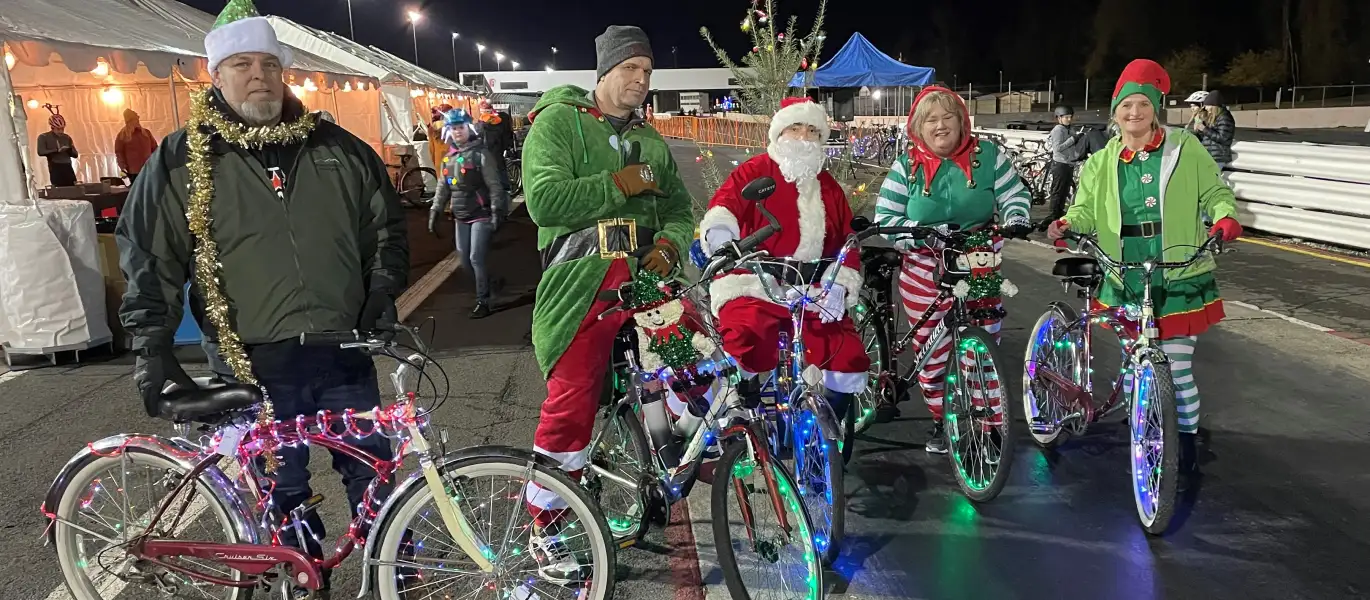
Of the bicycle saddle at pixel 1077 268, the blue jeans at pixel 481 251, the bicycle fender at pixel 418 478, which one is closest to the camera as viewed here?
the bicycle fender at pixel 418 478

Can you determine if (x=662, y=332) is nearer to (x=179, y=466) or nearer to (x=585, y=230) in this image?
(x=585, y=230)

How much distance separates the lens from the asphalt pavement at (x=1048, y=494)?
3350mm

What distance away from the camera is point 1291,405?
514 cm

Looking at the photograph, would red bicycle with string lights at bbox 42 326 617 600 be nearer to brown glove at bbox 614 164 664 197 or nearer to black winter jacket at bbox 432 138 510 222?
brown glove at bbox 614 164 664 197

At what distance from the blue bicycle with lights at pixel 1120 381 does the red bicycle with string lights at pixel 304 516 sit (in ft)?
7.43

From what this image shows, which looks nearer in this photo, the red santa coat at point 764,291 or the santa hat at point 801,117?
the red santa coat at point 764,291

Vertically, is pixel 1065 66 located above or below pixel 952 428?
above

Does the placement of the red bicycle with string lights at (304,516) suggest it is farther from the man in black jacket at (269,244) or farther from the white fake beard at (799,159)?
the white fake beard at (799,159)

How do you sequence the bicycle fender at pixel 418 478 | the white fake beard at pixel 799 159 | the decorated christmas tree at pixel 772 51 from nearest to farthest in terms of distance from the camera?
the bicycle fender at pixel 418 478, the white fake beard at pixel 799 159, the decorated christmas tree at pixel 772 51

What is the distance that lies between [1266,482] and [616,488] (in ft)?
10.1

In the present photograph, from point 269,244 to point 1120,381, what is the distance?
3.56 m

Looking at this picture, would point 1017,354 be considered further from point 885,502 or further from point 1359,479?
point 885,502

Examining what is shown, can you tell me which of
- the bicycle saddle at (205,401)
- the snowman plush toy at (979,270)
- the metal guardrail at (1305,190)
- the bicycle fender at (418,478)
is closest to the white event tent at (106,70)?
the bicycle saddle at (205,401)

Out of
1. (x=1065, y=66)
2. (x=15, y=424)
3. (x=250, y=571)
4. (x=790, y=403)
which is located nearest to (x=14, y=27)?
(x=15, y=424)
